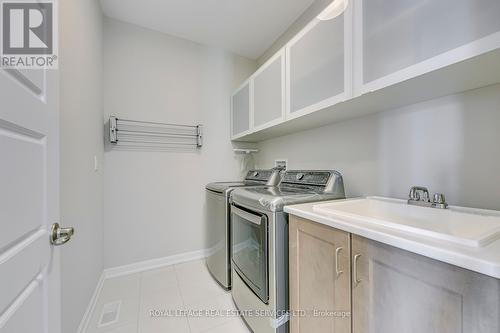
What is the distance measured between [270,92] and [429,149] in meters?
1.26

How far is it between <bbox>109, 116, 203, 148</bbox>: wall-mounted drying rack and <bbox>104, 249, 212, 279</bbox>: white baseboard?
129cm

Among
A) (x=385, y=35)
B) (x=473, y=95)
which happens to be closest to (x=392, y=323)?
(x=473, y=95)

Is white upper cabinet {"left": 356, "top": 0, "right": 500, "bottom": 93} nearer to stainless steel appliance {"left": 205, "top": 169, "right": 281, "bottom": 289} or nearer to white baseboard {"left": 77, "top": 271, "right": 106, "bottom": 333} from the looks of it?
stainless steel appliance {"left": 205, "top": 169, "right": 281, "bottom": 289}

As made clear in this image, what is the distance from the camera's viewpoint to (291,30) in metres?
2.21

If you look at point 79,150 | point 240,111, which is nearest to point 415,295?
point 79,150

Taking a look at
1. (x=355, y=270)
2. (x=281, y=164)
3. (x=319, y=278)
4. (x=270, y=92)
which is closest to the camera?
(x=355, y=270)

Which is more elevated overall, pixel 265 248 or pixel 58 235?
pixel 58 235

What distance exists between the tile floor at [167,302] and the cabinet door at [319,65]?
1.66 meters

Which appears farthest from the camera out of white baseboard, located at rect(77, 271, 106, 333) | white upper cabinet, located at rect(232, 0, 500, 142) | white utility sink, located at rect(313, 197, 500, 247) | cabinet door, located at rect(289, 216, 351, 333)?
white baseboard, located at rect(77, 271, 106, 333)

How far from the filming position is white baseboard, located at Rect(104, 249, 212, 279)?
209 centimetres

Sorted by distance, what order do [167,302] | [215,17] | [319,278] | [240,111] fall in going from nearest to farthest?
1. [319,278]
2. [167,302]
3. [215,17]
4. [240,111]

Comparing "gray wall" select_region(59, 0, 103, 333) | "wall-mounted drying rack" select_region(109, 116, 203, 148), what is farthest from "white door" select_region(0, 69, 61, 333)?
"wall-mounted drying rack" select_region(109, 116, 203, 148)

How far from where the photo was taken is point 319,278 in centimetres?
Result: 98

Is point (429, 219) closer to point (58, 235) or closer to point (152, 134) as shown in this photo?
point (58, 235)
